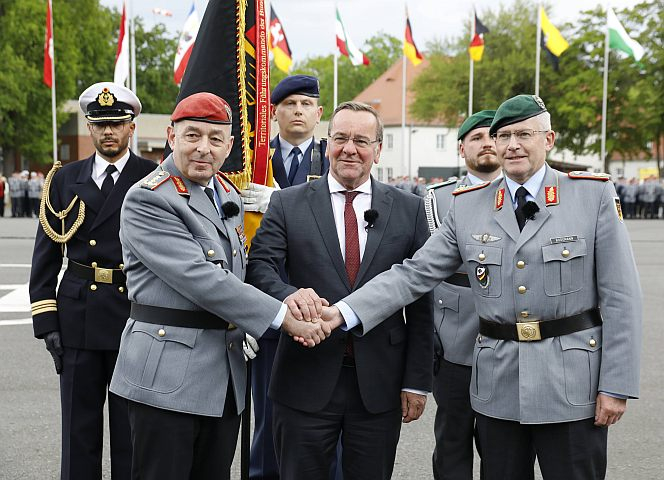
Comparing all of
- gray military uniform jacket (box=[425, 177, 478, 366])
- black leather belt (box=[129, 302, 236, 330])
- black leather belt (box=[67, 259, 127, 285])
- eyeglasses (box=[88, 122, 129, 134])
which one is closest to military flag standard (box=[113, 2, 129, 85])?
eyeglasses (box=[88, 122, 129, 134])

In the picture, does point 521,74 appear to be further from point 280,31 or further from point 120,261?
point 120,261

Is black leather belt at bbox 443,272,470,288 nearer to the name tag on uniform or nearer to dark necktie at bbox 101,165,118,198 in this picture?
the name tag on uniform

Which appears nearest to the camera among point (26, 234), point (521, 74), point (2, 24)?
point (26, 234)

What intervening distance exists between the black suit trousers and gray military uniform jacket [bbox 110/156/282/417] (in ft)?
1.18

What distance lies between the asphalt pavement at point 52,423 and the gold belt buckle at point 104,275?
4.76 ft

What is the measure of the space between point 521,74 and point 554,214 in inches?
1714

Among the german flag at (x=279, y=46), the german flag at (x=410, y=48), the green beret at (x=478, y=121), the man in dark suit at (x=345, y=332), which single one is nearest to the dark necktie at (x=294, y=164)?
the green beret at (x=478, y=121)

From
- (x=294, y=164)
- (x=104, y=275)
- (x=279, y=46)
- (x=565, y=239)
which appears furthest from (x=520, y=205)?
(x=279, y=46)

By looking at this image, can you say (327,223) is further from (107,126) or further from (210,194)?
(107,126)

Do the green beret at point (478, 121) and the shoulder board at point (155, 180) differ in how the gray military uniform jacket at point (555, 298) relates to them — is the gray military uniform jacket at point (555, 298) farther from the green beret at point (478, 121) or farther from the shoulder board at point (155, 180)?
the green beret at point (478, 121)

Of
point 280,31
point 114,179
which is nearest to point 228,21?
point 114,179

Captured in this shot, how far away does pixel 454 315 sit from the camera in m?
4.38

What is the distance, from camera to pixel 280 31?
2614 centimetres

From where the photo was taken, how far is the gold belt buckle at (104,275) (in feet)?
14.2
